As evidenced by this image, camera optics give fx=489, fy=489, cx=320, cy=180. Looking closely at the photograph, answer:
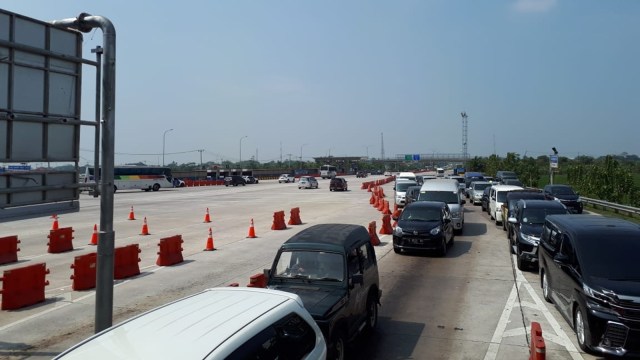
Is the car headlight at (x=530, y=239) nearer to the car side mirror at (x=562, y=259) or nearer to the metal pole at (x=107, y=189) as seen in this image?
the car side mirror at (x=562, y=259)

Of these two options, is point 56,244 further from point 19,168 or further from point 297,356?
point 297,356

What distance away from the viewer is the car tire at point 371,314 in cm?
808

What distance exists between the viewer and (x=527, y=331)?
27.2 feet

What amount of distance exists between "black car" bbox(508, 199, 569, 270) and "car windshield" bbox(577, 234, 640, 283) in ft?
16.1

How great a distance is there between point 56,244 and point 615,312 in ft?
51.8

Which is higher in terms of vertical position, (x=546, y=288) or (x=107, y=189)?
(x=107, y=189)

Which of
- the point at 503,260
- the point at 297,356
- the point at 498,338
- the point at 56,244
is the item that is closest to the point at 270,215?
the point at 56,244

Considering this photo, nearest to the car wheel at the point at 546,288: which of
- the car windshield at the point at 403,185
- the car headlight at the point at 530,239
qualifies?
the car headlight at the point at 530,239

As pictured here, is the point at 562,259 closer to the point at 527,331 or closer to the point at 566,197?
the point at 527,331

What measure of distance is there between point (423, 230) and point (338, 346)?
9.27 metres

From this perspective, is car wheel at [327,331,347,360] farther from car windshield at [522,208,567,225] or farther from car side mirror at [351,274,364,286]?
car windshield at [522,208,567,225]

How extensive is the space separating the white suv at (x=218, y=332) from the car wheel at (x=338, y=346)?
4.21 ft

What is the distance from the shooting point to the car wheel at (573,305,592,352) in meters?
7.02

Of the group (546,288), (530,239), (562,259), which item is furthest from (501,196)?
(562,259)
